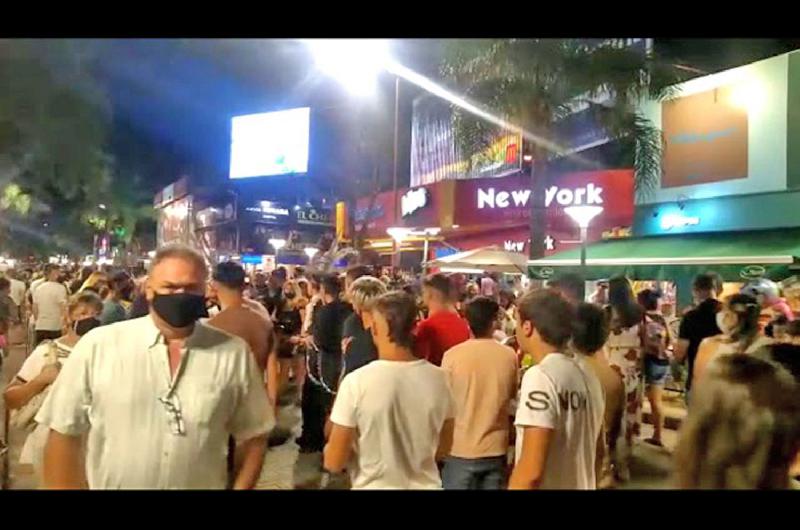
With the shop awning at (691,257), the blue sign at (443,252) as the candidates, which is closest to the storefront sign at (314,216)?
the blue sign at (443,252)

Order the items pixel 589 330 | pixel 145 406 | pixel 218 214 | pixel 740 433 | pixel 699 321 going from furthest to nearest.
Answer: pixel 218 214
pixel 699 321
pixel 589 330
pixel 145 406
pixel 740 433

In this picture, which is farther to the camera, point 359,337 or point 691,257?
point 691,257

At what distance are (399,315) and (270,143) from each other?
1488 cm

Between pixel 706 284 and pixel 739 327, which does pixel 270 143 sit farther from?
pixel 739 327

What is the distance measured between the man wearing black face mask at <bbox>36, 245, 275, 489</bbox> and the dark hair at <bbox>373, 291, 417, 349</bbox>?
66 cm

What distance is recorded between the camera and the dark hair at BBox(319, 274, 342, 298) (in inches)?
234

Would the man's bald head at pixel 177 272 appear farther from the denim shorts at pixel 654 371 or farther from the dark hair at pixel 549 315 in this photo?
the denim shorts at pixel 654 371

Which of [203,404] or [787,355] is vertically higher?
[787,355]

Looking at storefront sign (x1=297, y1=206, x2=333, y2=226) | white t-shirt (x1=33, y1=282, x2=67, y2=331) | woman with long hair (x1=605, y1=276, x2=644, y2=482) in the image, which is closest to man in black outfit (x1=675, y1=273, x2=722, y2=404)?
woman with long hair (x1=605, y1=276, x2=644, y2=482)

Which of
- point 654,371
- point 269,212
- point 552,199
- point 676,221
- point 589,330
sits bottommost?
point 654,371

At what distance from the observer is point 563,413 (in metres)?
2.93

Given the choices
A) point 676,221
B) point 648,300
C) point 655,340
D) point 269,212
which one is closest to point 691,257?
point 648,300

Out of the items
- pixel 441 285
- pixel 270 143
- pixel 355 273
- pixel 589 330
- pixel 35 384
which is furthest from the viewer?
pixel 270 143
